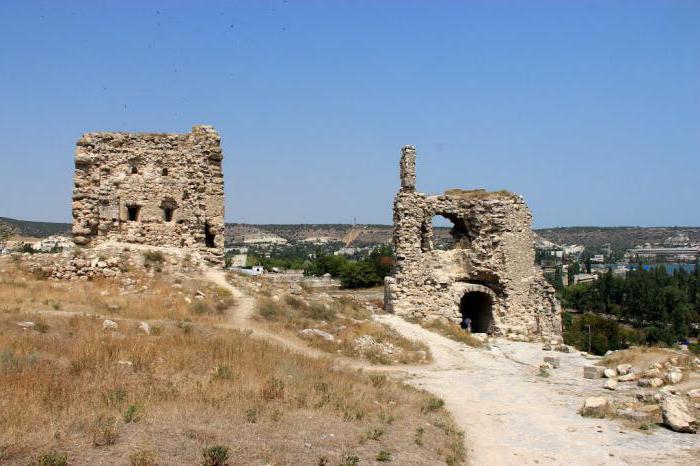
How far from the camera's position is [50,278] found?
17109mm

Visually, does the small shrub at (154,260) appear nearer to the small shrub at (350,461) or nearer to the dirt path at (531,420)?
the dirt path at (531,420)

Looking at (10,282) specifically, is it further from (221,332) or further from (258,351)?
(258,351)

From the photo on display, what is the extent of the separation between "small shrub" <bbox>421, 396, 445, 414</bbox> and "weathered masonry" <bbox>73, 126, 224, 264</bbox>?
11.9m

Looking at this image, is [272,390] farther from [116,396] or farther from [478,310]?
[478,310]

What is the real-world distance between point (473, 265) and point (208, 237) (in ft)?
31.8

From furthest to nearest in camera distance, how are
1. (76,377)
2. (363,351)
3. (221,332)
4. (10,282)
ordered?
(10,282) → (363,351) → (221,332) → (76,377)

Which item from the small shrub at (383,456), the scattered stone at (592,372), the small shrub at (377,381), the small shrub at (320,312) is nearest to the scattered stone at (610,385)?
the scattered stone at (592,372)

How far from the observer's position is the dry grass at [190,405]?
603 centimetres

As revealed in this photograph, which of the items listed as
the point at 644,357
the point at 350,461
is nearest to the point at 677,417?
the point at 350,461

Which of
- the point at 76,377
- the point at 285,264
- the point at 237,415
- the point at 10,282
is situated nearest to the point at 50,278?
the point at 10,282

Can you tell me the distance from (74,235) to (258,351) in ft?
35.8

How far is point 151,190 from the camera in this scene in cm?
1964

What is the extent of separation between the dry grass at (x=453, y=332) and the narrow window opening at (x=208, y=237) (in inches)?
295

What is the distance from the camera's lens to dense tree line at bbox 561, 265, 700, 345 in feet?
217
